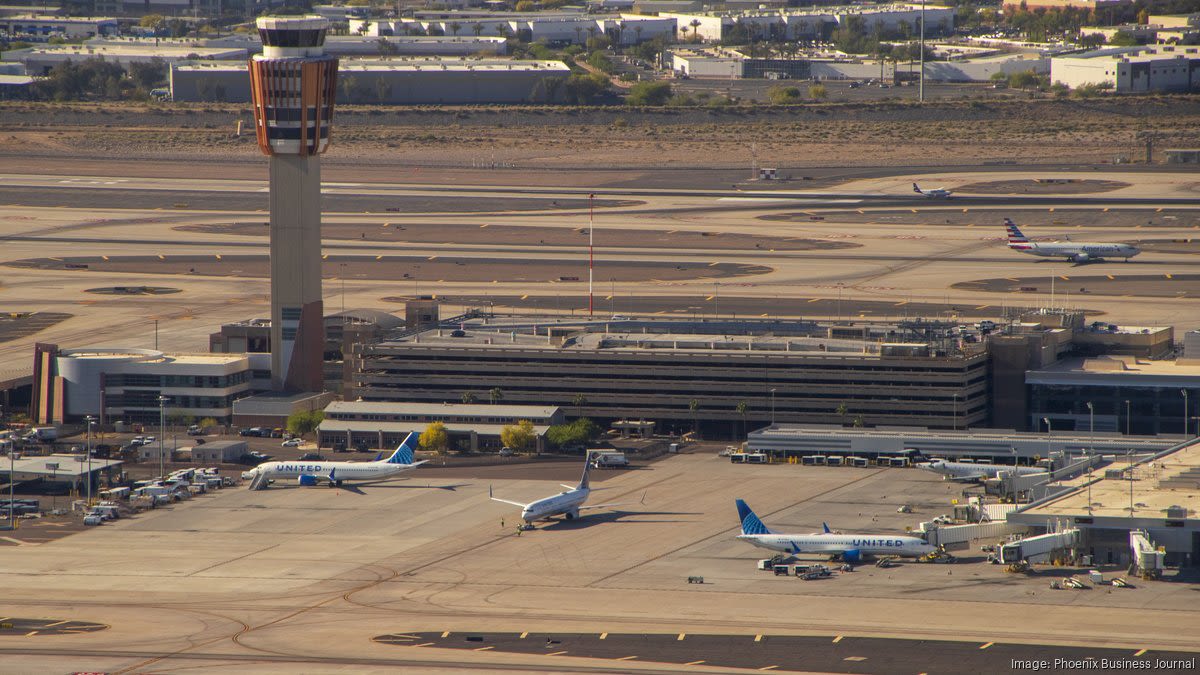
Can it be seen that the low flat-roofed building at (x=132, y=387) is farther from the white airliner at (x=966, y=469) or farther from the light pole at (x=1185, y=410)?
the light pole at (x=1185, y=410)

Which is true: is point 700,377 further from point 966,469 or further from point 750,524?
point 750,524

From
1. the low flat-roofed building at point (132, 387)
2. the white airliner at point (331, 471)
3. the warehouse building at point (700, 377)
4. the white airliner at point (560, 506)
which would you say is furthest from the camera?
the low flat-roofed building at point (132, 387)

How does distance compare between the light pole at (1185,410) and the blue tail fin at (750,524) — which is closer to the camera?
the blue tail fin at (750,524)

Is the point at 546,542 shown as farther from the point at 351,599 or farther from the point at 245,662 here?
the point at 245,662

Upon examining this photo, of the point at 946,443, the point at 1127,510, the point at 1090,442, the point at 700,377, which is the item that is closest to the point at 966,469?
the point at 946,443

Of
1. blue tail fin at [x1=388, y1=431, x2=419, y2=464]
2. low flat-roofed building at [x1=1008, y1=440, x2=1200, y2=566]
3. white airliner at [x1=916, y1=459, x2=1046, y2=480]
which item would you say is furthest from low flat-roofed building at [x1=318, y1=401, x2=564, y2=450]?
low flat-roofed building at [x1=1008, y1=440, x2=1200, y2=566]

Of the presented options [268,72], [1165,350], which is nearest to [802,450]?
[1165,350]

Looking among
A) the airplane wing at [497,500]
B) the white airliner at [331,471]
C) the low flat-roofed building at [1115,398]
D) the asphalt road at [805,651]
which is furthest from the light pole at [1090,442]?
the white airliner at [331,471]
